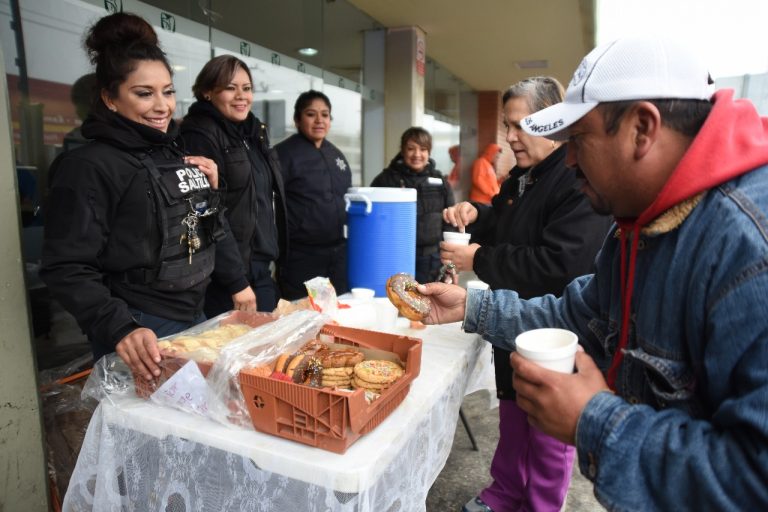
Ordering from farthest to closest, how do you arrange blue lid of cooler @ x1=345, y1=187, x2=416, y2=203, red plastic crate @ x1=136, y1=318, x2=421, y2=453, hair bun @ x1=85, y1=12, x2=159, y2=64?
1. blue lid of cooler @ x1=345, y1=187, x2=416, y2=203
2. hair bun @ x1=85, y1=12, x2=159, y2=64
3. red plastic crate @ x1=136, y1=318, x2=421, y2=453

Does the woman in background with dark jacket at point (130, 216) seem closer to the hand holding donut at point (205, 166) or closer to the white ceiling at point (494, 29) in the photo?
the hand holding donut at point (205, 166)

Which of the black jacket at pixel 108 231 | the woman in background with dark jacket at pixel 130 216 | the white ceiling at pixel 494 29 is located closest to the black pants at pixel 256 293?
the woman in background with dark jacket at pixel 130 216

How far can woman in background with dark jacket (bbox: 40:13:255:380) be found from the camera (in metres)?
1.50

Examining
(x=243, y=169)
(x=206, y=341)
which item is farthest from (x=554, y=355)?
(x=243, y=169)

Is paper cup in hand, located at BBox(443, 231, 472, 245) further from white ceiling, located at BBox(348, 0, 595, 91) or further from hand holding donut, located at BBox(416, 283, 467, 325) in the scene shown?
white ceiling, located at BBox(348, 0, 595, 91)

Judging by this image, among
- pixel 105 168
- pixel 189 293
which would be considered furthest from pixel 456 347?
pixel 105 168

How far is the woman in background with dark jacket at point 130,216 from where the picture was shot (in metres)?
1.50

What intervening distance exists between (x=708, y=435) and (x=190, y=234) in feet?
5.41

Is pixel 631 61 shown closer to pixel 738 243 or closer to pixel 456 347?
pixel 738 243

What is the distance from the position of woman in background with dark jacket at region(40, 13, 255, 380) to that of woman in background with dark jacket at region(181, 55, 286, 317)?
0.53 metres

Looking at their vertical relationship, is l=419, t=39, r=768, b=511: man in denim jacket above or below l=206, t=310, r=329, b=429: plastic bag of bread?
above

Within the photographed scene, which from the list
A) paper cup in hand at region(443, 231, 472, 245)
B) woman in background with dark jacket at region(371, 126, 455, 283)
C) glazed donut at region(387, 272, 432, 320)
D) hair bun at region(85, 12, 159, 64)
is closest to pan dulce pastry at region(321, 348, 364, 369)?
glazed donut at region(387, 272, 432, 320)

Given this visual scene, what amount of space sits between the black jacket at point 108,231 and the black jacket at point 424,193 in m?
2.74

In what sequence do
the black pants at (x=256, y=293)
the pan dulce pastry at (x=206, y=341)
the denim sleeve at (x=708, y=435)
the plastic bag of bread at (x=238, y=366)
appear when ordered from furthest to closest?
the black pants at (x=256, y=293) < the pan dulce pastry at (x=206, y=341) < the plastic bag of bread at (x=238, y=366) < the denim sleeve at (x=708, y=435)
